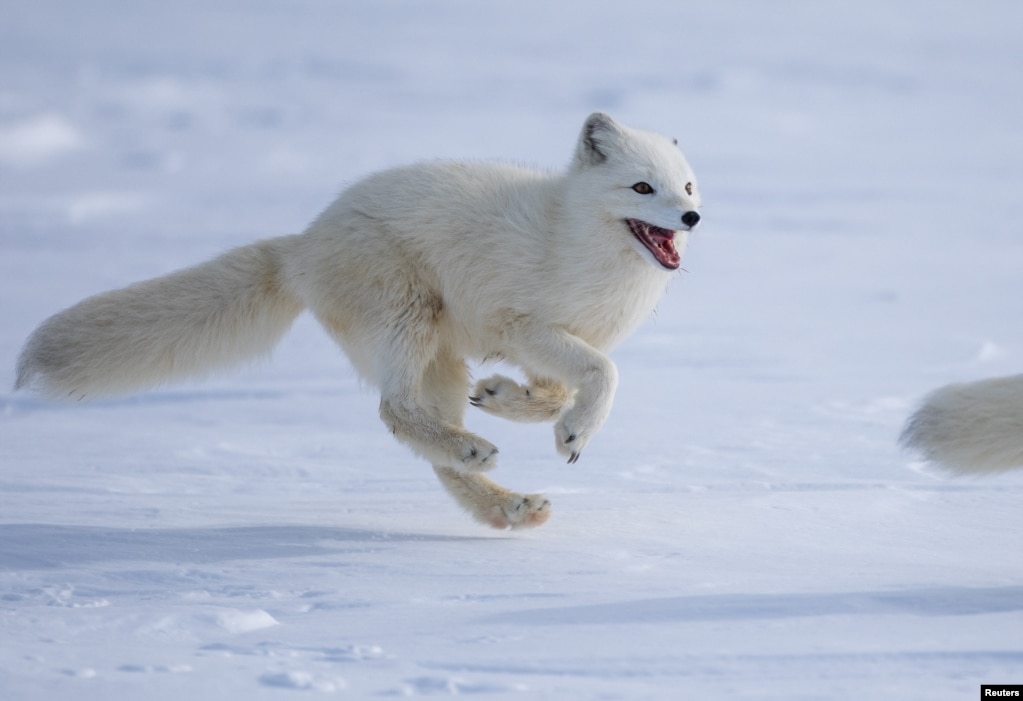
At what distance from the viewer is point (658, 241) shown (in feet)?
14.2

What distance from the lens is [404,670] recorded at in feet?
8.82

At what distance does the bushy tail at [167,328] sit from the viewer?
4.38m

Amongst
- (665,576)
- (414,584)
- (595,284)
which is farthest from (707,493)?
(414,584)

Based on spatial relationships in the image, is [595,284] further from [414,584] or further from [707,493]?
[414,584]

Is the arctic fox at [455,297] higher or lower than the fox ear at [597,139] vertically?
lower

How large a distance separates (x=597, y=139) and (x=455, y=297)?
72 centimetres

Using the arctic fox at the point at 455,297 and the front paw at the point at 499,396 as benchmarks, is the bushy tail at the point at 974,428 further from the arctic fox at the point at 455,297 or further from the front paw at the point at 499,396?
the front paw at the point at 499,396

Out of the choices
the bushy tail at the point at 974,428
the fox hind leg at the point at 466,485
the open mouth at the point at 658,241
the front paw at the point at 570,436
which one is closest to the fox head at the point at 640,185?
the open mouth at the point at 658,241

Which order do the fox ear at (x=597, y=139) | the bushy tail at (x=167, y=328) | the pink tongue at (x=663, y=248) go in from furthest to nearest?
the fox ear at (x=597, y=139) → the bushy tail at (x=167, y=328) → the pink tongue at (x=663, y=248)

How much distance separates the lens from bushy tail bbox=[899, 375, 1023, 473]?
329 cm

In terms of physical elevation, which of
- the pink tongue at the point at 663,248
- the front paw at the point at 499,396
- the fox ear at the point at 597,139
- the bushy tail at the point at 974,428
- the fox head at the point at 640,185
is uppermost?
the fox ear at the point at 597,139

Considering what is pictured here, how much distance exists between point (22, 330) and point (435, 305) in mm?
4377

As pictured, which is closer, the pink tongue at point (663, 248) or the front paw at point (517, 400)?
the pink tongue at point (663, 248)

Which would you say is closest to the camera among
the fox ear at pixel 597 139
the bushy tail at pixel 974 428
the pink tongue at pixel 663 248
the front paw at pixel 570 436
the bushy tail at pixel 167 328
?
the bushy tail at pixel 974 428
